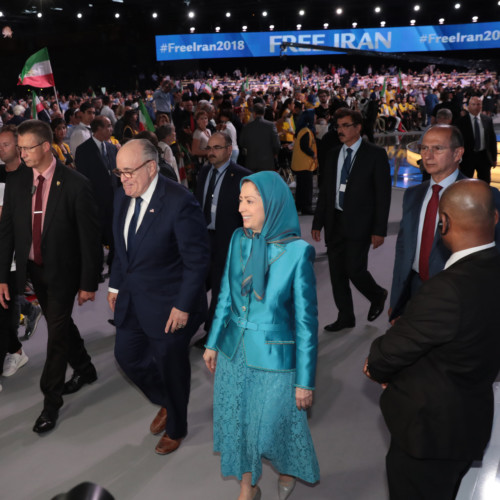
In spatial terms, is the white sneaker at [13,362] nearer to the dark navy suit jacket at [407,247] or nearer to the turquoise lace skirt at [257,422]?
the turquoise lace skirt at [257,422]

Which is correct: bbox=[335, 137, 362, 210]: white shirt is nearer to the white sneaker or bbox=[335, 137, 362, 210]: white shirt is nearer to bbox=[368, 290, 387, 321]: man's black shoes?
bbox=[368, 290, 387, 321]: man's black shoes

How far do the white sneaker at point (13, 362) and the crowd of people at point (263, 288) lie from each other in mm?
13

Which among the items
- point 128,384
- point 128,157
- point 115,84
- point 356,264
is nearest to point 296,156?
point 356,264

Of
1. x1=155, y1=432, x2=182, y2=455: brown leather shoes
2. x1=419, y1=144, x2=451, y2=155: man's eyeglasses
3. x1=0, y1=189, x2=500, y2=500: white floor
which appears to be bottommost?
x1=0, y1=189, x2=500, y2=500: white floor

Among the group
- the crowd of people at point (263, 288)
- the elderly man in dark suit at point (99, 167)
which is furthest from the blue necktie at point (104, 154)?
the crowd of people at point (263, 288)

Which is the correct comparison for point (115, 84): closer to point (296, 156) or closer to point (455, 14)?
point (455, 14)

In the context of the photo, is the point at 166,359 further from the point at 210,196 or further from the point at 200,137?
the point at 200,137

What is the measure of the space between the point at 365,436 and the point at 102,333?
7.65 ft

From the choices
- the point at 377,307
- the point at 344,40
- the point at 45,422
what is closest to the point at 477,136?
the point at 377,307

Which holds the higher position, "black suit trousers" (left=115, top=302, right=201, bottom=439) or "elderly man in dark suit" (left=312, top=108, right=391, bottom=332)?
"elderly man in dark suit" (left=312, top=108, right=391, bottom=332)

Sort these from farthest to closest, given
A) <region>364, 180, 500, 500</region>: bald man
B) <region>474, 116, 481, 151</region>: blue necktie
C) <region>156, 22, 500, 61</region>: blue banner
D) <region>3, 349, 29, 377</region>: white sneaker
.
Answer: <region>156, 22, 500, 61</region>: blue banner → <region>474, 116, 481, 151</region>: blue necktie → <region>3, 349, 29, 377</region>: white sneaker → <region>364, 180, 500, 500</region>: bald man

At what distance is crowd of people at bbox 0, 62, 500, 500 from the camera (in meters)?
1.72

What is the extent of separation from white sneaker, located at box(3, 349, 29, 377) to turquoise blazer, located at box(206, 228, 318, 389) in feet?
7.22

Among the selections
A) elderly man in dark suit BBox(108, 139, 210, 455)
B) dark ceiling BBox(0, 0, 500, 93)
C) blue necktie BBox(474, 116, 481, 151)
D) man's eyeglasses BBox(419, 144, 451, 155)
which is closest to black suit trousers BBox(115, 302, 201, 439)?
elderly man in dark suit BBox(108, 139, 210, 455)
